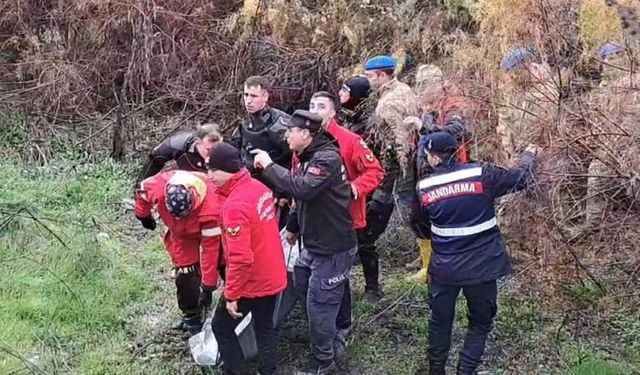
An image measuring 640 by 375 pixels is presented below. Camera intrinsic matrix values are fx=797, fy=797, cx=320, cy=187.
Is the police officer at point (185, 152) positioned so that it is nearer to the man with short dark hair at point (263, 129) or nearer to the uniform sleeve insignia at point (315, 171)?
the man with short dark hair at point (263, 129)

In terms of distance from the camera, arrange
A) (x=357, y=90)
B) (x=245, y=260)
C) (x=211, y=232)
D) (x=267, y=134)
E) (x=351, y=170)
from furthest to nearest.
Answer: (x=357, y=90) → (x=267, y=134) → (x=351, y=170) → (x=211, y=232) → (x=245, y=260)

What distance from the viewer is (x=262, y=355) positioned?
15.3 ft

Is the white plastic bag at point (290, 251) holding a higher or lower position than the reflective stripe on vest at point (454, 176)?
lower

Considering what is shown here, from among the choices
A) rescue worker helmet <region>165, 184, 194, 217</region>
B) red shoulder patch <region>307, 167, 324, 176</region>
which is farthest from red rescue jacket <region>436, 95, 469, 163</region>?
rescue worker helmet <region>165, 184, 194, 217</region>

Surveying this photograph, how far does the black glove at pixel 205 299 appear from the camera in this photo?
16.6 ft

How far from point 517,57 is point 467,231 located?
3.97 feet

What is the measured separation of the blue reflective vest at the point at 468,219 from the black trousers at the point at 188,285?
→ 1603 millimetres

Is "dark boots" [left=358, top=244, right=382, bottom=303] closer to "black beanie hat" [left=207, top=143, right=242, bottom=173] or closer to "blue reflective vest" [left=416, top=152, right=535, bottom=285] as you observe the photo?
"blue reflective vest" [left=416, top=152, right=535, bottom=285]

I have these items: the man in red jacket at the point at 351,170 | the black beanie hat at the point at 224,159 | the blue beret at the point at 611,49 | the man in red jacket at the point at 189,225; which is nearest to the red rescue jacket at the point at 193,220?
the man in red jacket at the point at 189,225

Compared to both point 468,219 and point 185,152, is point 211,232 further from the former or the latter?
point 468,219

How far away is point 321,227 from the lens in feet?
15.8

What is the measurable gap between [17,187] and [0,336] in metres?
3.10

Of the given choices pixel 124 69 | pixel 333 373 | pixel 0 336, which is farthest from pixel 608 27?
pixel 124 69

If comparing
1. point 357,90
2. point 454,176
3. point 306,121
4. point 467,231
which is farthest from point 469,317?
point 357,90
